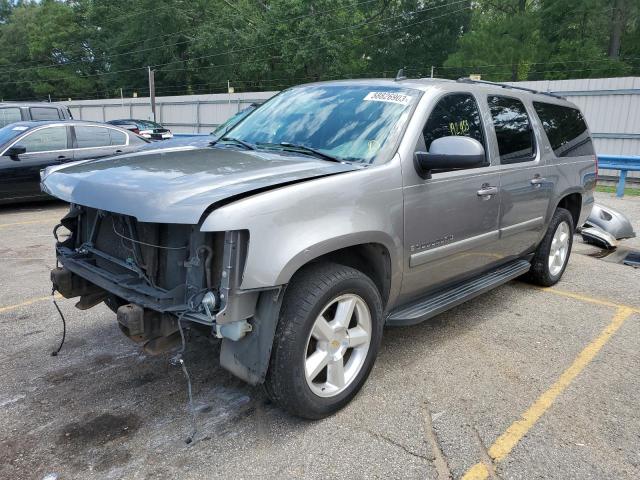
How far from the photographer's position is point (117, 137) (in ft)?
33.6

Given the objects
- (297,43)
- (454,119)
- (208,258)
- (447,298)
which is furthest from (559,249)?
(297,43)

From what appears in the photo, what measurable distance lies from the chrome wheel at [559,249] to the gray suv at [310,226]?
105 cm

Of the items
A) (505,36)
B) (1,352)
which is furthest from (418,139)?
(505,36)

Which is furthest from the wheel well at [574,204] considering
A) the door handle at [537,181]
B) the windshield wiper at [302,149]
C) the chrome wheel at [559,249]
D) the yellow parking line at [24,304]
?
the yellow parking line at [24,304]

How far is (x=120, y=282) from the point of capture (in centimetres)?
288

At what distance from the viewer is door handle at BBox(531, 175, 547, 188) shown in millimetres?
4547

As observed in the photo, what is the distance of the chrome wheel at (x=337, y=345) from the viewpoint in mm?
2867

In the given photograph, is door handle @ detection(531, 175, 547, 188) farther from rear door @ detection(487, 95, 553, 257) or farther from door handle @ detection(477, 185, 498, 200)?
door handle @ detection(477, 185, 498, 200)

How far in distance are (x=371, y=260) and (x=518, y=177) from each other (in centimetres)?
186

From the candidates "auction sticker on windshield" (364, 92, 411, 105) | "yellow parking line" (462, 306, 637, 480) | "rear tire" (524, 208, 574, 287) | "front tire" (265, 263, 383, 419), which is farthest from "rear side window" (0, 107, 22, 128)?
"yellow parking line" (462, 306, 637, 480)

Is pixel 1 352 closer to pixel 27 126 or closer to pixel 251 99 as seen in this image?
pixel 27 126

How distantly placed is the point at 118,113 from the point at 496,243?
33285 millimetres

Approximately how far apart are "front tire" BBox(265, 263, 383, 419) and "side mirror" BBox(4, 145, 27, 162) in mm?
7800

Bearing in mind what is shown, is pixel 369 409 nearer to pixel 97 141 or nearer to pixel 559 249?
pixel 559 249
